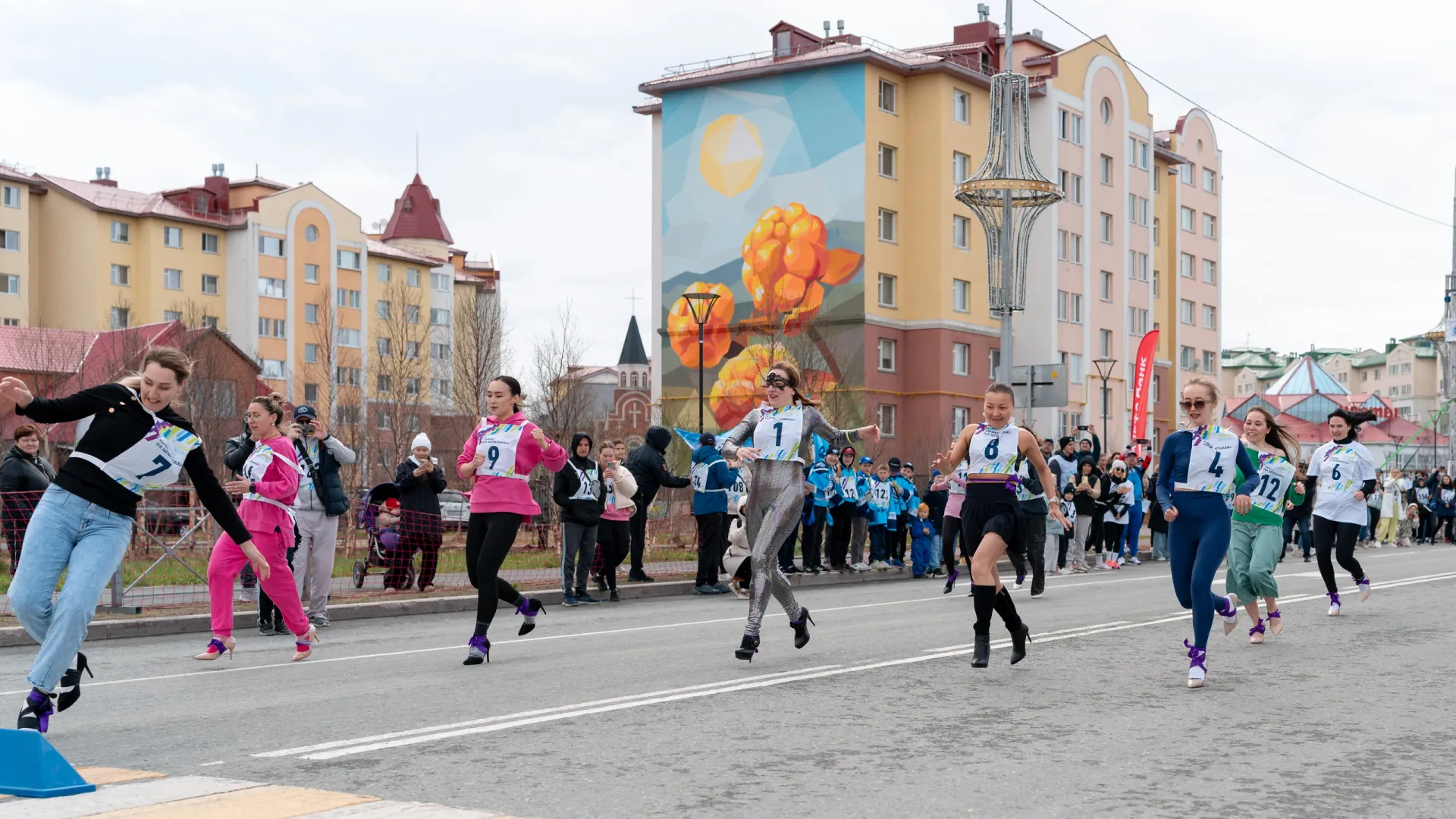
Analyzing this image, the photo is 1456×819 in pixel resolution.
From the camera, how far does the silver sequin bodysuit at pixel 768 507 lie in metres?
10.3

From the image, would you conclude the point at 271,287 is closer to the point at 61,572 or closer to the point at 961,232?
the point at 961,232

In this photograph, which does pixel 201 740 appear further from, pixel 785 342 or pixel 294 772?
pixel 785 342

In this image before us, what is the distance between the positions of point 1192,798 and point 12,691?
6.96 metres

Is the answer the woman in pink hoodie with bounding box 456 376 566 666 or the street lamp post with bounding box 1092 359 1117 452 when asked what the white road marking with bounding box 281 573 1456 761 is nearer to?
the woman in pink hoodie with bounding box 456 376 566 666

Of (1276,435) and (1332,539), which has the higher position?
(1276,435)

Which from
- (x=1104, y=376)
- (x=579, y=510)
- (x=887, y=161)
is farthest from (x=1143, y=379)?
(x=579, y=510)

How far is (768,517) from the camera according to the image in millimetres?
10359

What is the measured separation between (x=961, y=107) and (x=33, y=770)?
6005cm

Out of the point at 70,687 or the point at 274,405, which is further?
the point at 274,405

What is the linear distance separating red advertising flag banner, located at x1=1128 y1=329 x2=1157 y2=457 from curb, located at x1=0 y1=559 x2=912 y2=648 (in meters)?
26.6

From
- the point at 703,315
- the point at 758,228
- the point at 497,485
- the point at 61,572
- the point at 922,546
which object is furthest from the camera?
the point at 758,228

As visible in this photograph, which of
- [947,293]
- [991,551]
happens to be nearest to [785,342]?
[947,293]

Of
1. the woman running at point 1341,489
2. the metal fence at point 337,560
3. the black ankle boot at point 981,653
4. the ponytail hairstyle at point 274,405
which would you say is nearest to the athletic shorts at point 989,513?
the black ankle boot at point 981,653

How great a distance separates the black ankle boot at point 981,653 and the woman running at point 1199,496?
1226mm
